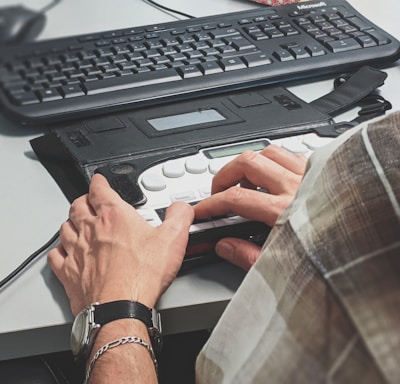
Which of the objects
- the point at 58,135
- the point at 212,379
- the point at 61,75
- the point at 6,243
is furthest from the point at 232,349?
the point at 61,75

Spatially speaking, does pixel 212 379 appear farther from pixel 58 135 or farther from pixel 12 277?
pixel 58 135

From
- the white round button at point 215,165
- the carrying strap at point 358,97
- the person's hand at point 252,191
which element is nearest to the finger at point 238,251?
the person's hand at point 252,191

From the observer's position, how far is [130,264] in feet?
2.22

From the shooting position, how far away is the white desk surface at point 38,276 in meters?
0.62

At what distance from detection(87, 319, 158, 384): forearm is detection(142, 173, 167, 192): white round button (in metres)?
0.13

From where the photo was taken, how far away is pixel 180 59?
93cm

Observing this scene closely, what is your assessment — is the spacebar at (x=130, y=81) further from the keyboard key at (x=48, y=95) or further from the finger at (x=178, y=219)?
the finger at (x=178, y=219)

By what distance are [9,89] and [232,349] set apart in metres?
0.47

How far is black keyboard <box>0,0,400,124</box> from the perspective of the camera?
2.84ft

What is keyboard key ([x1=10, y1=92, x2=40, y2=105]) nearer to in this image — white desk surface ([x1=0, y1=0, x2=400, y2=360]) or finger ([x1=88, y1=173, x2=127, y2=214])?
white desk surface ([x1=0, y1=0, x2=400, y2=360])

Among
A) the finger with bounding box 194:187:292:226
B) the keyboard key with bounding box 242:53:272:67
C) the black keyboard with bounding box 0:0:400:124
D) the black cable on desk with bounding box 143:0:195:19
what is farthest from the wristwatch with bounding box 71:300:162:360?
the black cable on desk with bounding box 143:0:195:19

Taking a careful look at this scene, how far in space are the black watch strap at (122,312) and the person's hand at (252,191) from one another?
8 centimetres

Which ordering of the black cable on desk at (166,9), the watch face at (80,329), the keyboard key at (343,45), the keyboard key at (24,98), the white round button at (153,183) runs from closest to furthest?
the watch face at (80,329) → the white round button at (153,183) → the keyboard key at (24,98) → the keyboard key at (343,45) → the black cable on desk at (166,9)

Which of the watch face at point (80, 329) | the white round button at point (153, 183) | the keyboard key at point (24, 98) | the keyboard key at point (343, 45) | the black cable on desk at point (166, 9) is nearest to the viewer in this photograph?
the watch face at point (80, 329)
